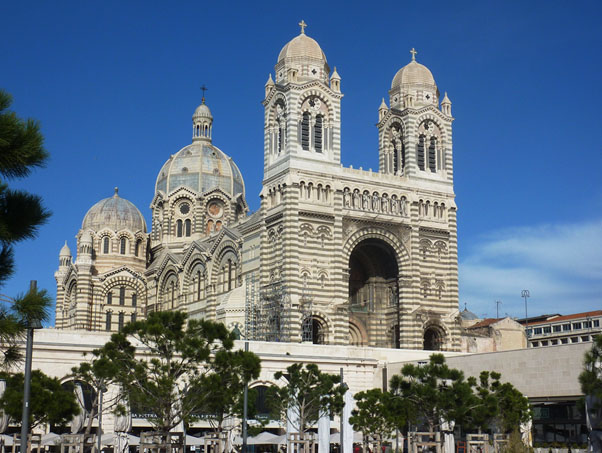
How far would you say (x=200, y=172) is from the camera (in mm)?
84812

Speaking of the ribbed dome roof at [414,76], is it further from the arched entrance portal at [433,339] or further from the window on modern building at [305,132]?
the arched entrance portal at [433,339]

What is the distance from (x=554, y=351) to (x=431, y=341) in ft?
72.5

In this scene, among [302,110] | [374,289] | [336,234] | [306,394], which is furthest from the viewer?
[374,289]

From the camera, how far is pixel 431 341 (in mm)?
62500

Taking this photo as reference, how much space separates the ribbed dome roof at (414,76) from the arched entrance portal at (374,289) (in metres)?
13.3

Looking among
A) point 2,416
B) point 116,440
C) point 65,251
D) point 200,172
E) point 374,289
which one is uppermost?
point 200,172

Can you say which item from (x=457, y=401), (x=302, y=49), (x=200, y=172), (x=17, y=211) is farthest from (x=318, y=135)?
(x=17, y=211)

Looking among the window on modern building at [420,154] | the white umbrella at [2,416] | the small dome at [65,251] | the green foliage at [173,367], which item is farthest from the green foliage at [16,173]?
the small dome at [65,251]

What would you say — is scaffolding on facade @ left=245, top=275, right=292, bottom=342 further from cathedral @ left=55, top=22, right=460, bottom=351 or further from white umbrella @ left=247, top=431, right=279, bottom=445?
white umbrella @ left=247, top=431, right=279, bottom=445

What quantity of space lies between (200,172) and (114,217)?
9.65 meters

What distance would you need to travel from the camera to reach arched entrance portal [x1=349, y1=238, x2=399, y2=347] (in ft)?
203

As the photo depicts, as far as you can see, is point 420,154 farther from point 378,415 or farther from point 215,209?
point 378,415

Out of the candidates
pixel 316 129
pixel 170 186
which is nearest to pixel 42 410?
pixel 316 129

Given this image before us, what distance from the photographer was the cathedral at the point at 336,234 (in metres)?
57.4
